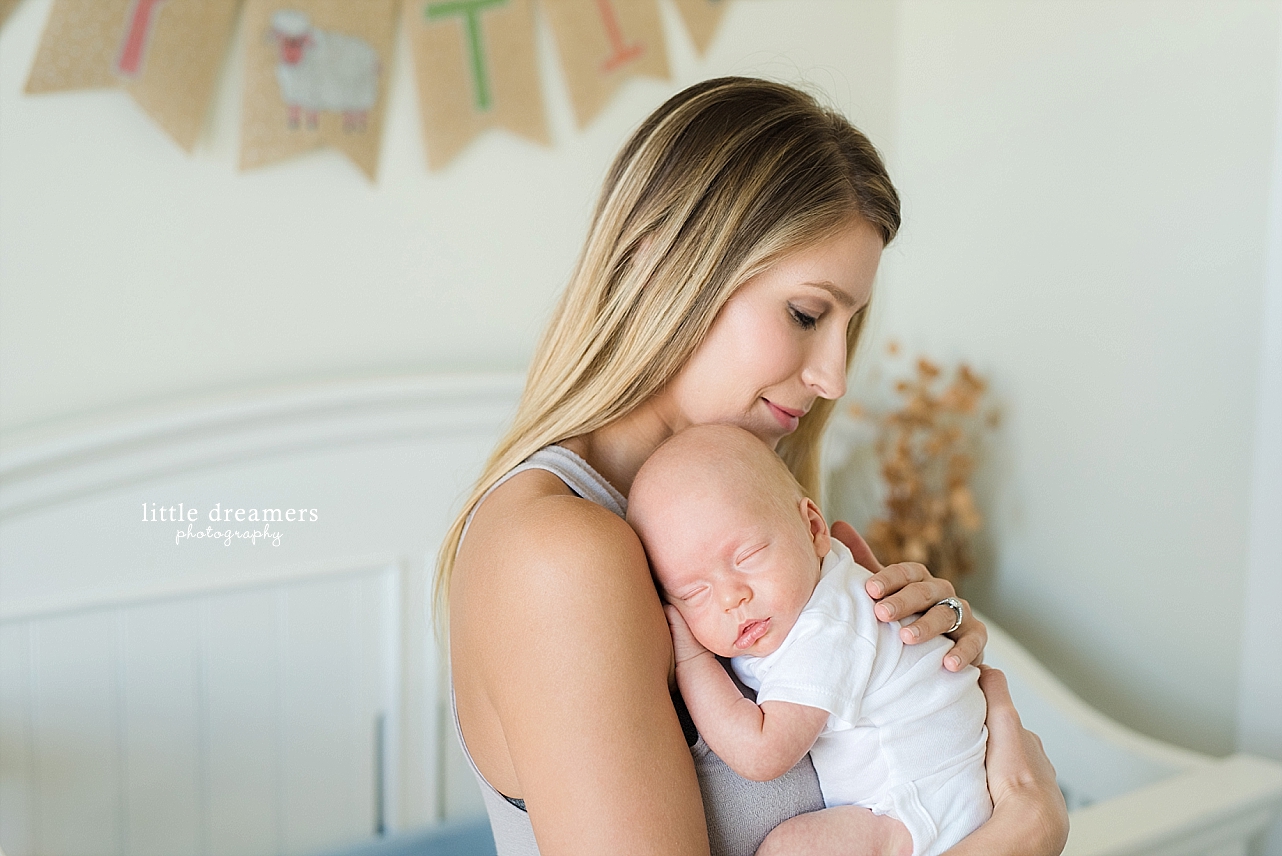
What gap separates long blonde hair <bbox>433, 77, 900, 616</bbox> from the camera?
3.13 feet

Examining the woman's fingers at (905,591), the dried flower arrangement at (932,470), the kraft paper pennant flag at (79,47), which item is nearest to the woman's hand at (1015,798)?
the woman's fingers at (905,591)

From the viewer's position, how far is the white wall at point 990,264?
1660 mm

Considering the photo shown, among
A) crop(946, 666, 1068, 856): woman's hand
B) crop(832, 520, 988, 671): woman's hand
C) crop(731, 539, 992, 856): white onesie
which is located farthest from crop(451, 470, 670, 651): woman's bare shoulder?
crop(946, 666, 1068, 856): woman's hand

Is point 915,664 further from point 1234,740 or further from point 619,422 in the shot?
point 1234,740

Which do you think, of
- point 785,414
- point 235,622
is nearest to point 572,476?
point 785,414

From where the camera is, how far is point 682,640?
89 cm

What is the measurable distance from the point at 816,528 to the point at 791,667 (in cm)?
16

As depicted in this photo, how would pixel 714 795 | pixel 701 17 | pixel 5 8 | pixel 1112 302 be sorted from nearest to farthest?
pixel 714 795 < pixel 5 8 < pixel 1112 302 < pixel 701 17

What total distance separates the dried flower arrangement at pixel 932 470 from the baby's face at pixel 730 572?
1.31 meters

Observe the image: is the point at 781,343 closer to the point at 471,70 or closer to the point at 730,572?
the point at 730,572

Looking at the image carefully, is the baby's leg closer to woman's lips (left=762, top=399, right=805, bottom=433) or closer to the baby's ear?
the baby's ear

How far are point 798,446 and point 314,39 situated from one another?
3.67 feet

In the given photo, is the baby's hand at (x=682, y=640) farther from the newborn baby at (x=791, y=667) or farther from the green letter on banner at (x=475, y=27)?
the green letter on banner at (x=475, y=27)

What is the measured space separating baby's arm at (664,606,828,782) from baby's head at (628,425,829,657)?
22 mm
